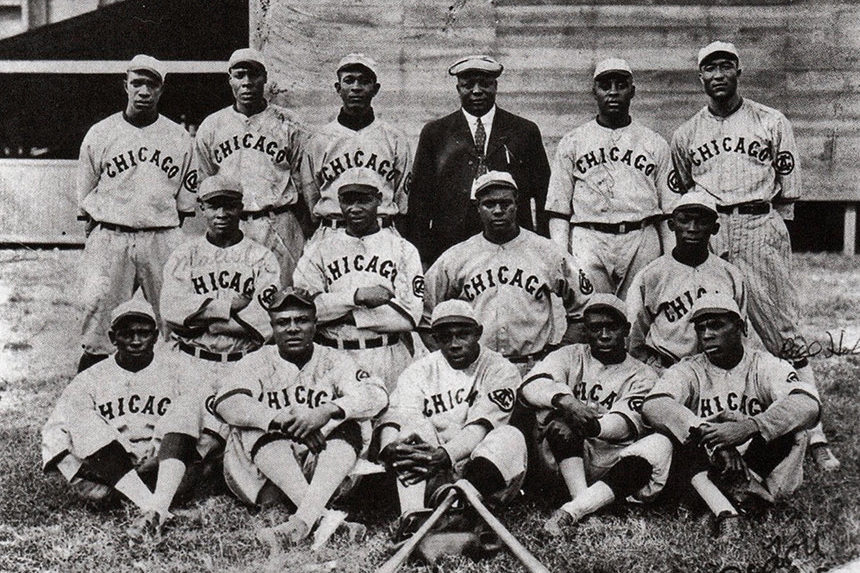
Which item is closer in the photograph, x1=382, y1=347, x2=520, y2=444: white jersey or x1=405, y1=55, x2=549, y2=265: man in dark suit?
x1=382, y1=347, x2=520, y2=444: white jersey

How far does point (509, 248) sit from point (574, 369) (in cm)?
76

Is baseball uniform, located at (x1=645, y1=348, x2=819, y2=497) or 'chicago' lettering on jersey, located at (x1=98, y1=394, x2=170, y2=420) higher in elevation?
baseball uniform, located at (x1=645, y1=348, x2=819, y2=497)

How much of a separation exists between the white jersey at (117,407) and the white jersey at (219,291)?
262mm

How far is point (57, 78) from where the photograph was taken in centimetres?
1230

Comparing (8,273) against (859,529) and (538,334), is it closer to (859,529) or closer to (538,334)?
(538,334)

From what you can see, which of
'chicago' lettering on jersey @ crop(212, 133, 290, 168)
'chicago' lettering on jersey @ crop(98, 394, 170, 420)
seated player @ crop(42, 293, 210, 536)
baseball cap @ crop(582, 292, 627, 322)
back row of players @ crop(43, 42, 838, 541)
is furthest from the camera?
'chicago' lettering on jersey @ crop(212, 133, 290, 168)

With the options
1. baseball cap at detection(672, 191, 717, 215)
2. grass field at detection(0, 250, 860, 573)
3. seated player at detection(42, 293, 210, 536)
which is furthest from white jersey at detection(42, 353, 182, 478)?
baseball cap at detection(672, 191, 717, 215)

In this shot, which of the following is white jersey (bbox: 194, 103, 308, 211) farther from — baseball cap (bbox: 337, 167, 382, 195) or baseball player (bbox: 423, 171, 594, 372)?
baseball player (bbox: 423, 171, 594, 372)

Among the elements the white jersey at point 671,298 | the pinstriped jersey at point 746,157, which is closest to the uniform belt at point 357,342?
the white jersey at point 671,298

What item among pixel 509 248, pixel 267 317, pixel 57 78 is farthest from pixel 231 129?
pixel 57 78

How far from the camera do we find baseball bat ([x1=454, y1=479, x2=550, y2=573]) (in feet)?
12.7

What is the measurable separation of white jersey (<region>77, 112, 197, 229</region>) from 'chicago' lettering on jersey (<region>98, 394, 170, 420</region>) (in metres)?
1.33

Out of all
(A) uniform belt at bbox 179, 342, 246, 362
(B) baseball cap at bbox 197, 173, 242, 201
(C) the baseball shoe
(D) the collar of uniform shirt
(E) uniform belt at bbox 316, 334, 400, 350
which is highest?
(D) the collar of uniform shirt

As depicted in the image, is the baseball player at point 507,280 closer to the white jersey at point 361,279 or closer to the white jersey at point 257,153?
the white jersey at point 361,279
